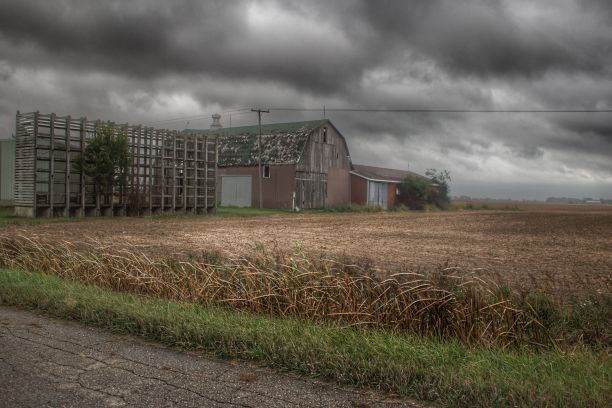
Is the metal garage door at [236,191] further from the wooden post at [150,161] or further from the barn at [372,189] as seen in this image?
the wooden post at [150,161]

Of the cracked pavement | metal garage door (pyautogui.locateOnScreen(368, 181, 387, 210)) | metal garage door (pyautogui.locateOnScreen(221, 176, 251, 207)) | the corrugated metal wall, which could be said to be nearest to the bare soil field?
the cracked pavement

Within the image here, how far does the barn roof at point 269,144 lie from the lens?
4234 centimetres

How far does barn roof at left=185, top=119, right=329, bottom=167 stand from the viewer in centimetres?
4234

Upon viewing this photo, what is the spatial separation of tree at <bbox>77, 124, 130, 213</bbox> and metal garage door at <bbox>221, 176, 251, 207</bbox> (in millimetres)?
16953

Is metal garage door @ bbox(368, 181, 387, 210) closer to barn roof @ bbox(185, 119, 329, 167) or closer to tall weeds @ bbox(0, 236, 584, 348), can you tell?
barn roof @ bbox(185, 119, 329, 167)

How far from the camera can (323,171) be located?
44.5 meters

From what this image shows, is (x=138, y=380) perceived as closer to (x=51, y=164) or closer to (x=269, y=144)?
(x=51, y=164)

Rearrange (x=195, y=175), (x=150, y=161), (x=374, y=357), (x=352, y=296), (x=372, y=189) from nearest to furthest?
(x=374, y=357) → (x=352, y=296) → (x=150, y=161) → (x=195, y=175) → (x=372, y=189)

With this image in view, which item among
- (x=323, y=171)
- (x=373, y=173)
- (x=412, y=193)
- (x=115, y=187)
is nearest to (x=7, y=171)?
(x=115, y=187)

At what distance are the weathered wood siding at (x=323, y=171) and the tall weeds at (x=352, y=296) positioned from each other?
3298 cm

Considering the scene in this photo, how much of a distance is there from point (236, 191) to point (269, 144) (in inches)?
177

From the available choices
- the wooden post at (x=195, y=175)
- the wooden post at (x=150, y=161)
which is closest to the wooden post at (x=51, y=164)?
the wooden post at (x=150, y=161)

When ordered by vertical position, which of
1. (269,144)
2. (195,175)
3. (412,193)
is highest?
(269,144)

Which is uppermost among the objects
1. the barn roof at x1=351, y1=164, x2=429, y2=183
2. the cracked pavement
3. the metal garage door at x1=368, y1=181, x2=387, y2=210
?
the barn roof at x1=351, y1=164, x2=429, y2=183
